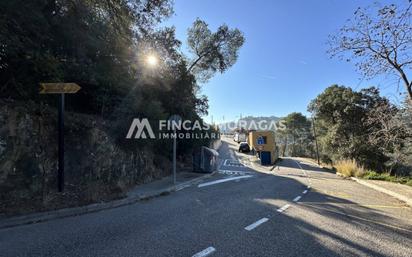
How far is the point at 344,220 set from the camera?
545 centimetres

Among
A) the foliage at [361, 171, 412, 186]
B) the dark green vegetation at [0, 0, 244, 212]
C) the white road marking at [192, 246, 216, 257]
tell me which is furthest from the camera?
the foliage at [361, 171, 412, 186]

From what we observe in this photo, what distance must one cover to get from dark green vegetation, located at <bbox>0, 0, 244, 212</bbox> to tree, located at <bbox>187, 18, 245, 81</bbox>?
7.11 m

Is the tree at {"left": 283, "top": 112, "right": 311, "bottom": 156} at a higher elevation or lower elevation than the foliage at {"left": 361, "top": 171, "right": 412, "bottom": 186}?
higher

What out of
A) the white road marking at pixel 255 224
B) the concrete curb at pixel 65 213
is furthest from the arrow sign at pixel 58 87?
the white road marking at pixel 255 224

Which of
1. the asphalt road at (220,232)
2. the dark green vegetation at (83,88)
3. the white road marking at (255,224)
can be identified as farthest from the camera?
the dark green vegetation at (83,88)

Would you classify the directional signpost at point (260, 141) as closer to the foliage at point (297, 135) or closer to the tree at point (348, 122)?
the tree at point (348, 122)

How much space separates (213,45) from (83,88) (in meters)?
14.7

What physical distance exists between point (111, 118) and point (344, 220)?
8595mm

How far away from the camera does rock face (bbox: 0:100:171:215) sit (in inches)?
217

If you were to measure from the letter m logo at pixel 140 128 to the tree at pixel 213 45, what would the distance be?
12195mm

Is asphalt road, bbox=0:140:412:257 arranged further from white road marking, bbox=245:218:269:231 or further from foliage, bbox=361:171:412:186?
foliage, bbox=361:171:412:186

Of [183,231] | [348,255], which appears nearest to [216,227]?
[183,231]

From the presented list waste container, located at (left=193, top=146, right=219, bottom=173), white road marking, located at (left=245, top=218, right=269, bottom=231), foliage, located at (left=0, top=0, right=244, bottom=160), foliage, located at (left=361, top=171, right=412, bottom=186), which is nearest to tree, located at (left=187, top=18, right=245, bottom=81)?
foliage, located at (left=0, top=0, right=244, bottom=160)

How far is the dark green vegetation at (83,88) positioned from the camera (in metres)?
5.89
